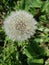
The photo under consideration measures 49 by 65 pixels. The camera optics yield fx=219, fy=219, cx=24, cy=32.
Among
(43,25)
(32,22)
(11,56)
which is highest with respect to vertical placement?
(32,22)

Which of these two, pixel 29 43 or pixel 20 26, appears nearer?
pixel 20 26

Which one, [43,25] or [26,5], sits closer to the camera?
[26,5]

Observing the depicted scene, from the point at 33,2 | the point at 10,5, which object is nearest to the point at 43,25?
the point at 33,2

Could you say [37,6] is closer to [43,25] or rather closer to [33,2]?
[33,2]

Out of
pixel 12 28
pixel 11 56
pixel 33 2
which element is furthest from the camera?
pixel 33 2

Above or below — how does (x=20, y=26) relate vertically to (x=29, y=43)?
above
